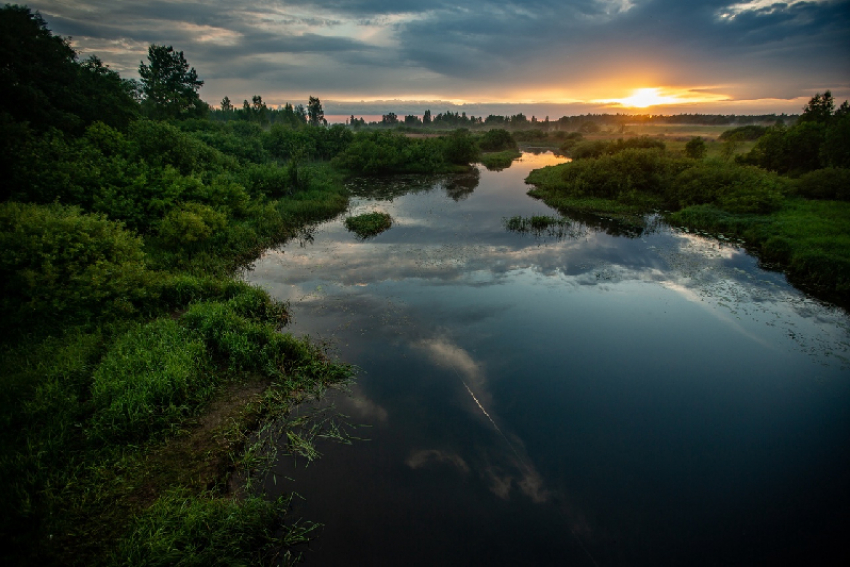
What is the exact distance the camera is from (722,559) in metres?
5.61

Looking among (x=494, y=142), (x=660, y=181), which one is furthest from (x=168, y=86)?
(x=660, y=181)

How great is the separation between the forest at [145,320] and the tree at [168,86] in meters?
23.9

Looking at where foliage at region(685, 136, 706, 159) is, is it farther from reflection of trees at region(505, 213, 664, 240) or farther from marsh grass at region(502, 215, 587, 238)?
marsh grass at region(502, 215, 587, 238)

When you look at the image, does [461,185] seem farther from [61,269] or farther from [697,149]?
[61,269]

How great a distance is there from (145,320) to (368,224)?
12526mm

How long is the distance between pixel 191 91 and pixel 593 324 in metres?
61.0

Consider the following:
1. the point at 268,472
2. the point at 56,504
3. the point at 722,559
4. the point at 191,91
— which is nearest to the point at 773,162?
the point at 722,559

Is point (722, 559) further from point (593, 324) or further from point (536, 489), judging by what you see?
point (593, 324)

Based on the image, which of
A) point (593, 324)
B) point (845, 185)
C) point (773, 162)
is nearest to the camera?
point (593, 324)

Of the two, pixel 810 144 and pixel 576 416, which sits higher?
pixel 810 144

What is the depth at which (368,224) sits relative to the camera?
68.7 ft

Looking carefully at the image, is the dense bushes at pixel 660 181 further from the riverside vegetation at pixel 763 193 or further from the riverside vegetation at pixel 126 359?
the riverside vegetation at pixel 126 359

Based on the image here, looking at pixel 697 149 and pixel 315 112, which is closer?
pixel 697 149

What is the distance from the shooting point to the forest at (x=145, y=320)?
5.54 metres
